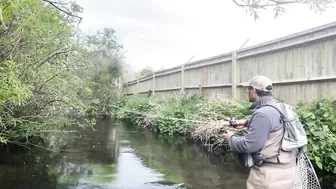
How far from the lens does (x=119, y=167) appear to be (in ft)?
18.1

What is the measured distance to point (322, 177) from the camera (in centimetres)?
452

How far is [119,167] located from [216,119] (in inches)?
98.9

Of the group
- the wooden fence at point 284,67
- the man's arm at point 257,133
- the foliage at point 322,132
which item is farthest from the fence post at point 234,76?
the man's arm at point 257,133

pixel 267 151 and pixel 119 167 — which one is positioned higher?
pixel 267 151

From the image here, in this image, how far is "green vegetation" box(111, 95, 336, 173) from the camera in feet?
14.8

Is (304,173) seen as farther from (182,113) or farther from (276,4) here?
(182,113)

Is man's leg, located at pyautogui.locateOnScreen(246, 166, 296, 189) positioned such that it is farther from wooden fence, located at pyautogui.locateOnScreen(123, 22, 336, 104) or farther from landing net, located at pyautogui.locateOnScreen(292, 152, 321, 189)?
wooden fence, located at pyautogui.locateOnScreen(123, 22, 336, 104)

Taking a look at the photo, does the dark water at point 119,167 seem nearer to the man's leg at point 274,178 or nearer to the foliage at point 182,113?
the foliage at point 182,113

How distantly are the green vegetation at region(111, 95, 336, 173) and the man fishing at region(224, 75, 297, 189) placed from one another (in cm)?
202

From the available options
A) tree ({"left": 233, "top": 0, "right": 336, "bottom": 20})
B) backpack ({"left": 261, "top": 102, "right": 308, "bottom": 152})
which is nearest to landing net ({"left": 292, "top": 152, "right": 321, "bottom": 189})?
backpack ({"left": 261, "top": 102, "right": 308, "bottom": 152})

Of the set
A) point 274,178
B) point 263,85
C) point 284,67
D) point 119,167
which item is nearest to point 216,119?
point 284,67

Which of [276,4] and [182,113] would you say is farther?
[182,113]

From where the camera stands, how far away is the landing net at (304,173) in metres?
2.85

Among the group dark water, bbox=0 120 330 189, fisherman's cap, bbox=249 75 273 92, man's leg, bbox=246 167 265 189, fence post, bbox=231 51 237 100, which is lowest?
dark water, bbox=0 120 330 189
